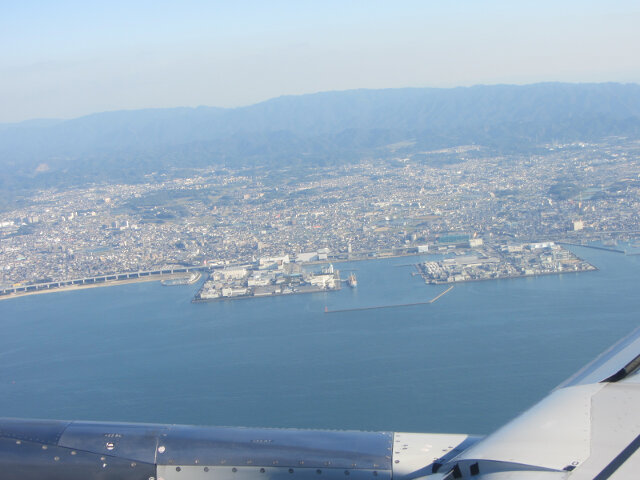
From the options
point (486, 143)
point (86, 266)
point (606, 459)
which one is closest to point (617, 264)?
point (86, 266)

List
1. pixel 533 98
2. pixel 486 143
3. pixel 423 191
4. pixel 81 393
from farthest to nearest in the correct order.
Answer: pixel 533 98
pixel 486 143
pixel 423 191
pixel 81 393

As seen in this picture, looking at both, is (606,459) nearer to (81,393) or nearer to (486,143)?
(81,393)

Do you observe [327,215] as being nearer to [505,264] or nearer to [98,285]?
[98,285]

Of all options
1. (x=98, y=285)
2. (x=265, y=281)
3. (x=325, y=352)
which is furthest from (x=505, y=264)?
(x=98, y=285)

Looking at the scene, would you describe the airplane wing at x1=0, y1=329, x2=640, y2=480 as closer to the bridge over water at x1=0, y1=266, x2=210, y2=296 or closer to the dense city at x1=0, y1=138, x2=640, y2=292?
the dense city at x1=0, y1=138, x2=640, y2=292

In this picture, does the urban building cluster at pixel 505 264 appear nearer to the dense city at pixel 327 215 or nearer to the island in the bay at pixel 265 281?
the dense city at pixel 327 215

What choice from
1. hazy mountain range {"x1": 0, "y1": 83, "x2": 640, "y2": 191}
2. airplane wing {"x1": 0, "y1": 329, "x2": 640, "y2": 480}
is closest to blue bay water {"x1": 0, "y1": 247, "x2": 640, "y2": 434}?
airplane wing {"x1": 0, "y1": 329, "x2": 640, "y2": 480}

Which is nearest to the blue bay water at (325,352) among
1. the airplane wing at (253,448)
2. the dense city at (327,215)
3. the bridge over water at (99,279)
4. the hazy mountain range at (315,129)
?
the bridge over water at (99,279)
